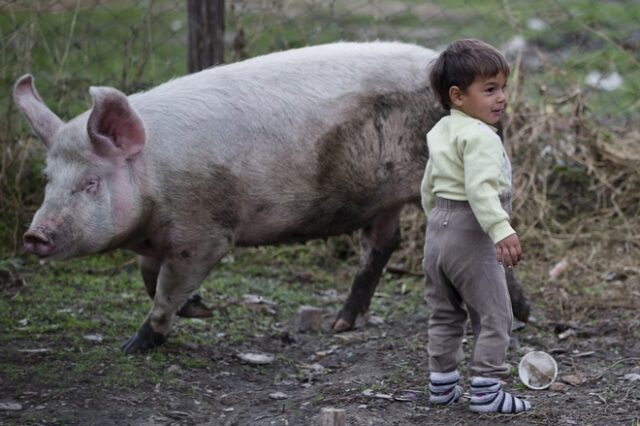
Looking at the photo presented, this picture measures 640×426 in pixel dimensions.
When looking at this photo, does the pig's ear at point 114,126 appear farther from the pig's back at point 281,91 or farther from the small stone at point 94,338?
the small stone at point 94,338

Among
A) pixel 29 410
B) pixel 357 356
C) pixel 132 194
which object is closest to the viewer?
pixel 29 410

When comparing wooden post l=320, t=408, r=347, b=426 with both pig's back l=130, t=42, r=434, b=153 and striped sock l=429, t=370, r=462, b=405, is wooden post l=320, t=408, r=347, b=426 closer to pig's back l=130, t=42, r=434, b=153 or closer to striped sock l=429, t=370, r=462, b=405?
striped sock l=429, t=370, r=462, b=405

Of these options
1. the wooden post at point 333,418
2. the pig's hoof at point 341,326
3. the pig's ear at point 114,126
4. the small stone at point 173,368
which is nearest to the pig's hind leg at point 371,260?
the pig's hoof at point 341,326

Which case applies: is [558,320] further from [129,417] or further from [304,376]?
[129,417]

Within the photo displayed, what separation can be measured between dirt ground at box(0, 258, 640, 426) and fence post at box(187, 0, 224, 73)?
→ 5.31 feet

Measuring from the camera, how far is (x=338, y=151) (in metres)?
4.58

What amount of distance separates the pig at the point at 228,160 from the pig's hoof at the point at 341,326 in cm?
41

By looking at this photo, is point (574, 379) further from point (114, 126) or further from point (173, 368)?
point (114, 126)

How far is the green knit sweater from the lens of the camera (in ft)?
11.1

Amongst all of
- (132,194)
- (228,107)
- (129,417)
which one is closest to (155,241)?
(132,194)

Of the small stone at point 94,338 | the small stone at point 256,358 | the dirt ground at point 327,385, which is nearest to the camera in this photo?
the dirt ground at point 327,385

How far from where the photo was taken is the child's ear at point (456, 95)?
141 inches

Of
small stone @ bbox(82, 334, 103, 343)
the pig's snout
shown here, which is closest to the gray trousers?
the pig's snout

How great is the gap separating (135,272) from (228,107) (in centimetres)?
166
